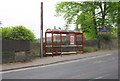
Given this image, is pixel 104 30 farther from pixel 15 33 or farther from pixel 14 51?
pixel 14 51

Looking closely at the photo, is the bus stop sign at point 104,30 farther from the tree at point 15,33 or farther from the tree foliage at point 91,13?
the tree at point 15,33

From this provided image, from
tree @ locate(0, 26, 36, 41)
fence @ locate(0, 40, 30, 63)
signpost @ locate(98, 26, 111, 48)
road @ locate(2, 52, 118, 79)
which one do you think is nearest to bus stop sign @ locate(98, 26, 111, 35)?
signpost @ locate(98, 26, 111, 48)

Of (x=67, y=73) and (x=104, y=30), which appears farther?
(x=104, y=30)

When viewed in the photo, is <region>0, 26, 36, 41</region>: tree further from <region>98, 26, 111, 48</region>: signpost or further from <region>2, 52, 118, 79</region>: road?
<region>98, 26, 111, 48</region>: signpost

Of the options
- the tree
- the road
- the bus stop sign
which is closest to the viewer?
the road

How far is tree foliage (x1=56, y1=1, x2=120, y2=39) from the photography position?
26828 mm

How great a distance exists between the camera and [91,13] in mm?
27219

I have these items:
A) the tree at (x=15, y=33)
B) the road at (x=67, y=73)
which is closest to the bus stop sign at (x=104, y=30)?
the tree at (x=15, y=33)

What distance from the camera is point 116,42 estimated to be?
3119 cm

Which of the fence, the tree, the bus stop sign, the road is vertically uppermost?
the bus stop sign

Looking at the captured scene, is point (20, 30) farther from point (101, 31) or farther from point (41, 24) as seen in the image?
point (101, 31)

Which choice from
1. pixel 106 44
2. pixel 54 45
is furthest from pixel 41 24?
pixel 106 44

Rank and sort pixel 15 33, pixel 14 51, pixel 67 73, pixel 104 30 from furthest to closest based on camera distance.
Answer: pixel 104 30 < pixel 15 33 < pixel 14 51 < pixel 67 73

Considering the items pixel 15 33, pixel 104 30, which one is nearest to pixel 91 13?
pixel 104 30
